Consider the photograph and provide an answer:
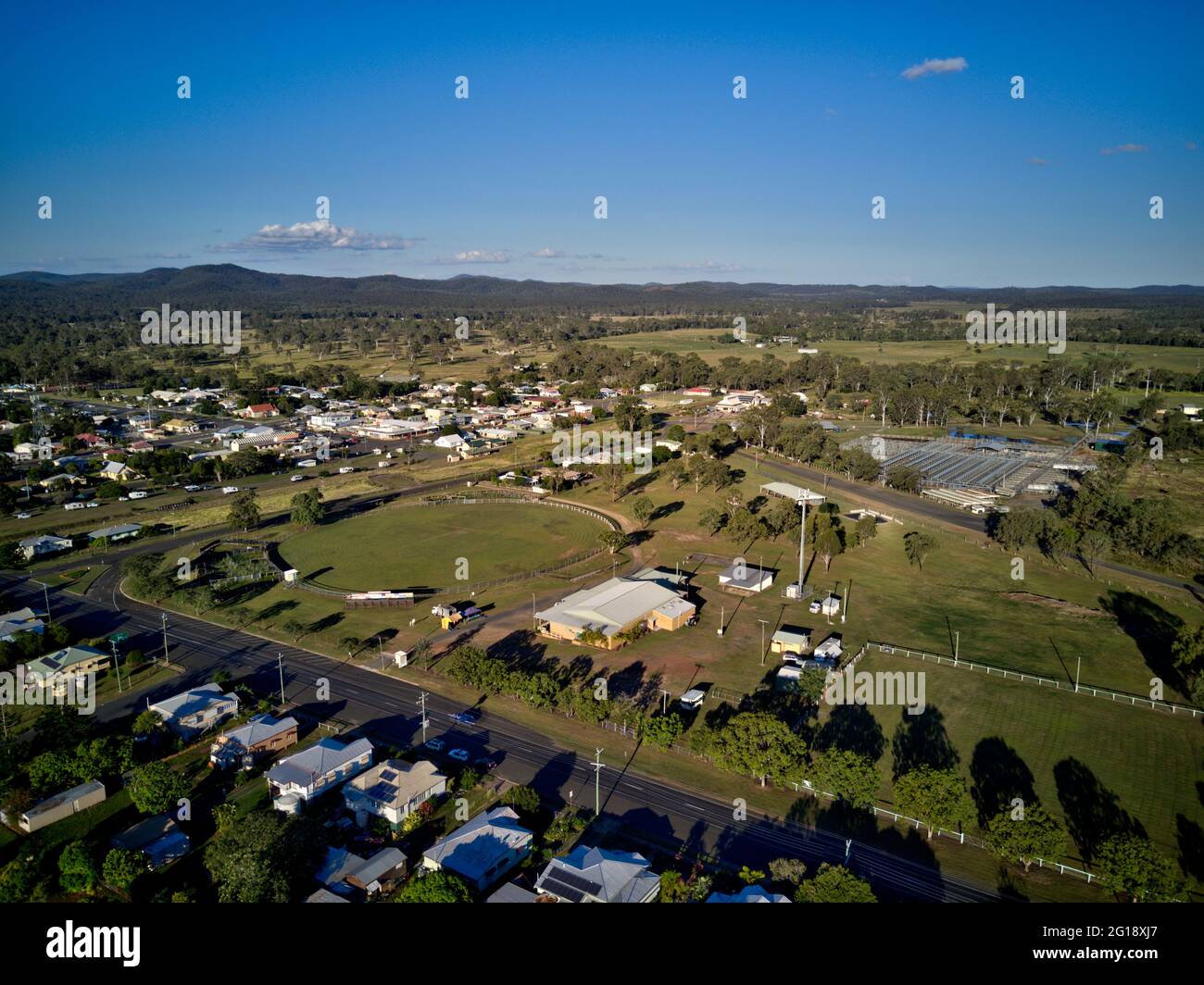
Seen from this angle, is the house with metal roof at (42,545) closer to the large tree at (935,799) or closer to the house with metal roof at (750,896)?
the house with metal roof at (750,896)

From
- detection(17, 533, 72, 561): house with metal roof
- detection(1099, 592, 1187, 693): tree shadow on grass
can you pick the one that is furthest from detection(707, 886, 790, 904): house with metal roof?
detection(17, 533, 72, 561): house with metal roof

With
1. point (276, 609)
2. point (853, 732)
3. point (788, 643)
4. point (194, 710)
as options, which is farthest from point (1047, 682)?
point (276, 609)

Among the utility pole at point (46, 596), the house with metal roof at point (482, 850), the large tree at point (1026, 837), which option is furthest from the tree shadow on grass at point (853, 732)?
the utility pole at point (46, 596)

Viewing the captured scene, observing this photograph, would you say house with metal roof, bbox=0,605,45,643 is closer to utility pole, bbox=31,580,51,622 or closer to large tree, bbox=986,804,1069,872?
utility pole, bbox=31,580,51,622

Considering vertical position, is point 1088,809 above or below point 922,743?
below

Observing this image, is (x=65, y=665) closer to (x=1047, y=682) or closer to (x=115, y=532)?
(x=115, y=532)

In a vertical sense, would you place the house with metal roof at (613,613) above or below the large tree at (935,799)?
above
